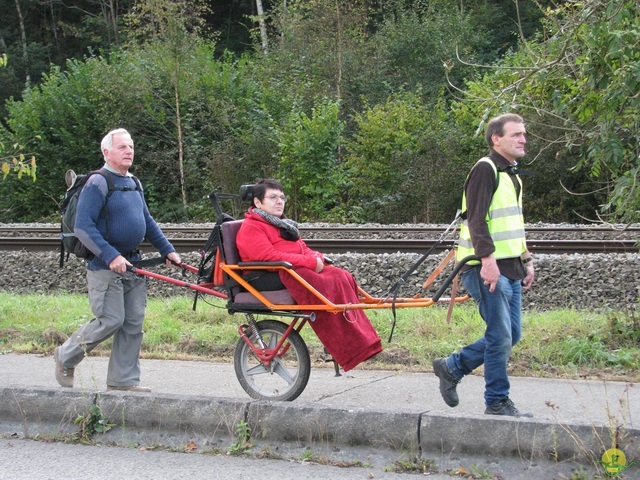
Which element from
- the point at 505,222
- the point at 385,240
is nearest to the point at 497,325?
the point at 505,222

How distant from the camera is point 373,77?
1332 inches

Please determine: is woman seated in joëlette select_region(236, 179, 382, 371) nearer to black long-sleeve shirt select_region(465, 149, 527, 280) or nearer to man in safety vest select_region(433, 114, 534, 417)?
man in safety vest select_region(433, 114, 534, 417)

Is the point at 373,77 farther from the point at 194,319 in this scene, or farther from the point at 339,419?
the point at 339,419

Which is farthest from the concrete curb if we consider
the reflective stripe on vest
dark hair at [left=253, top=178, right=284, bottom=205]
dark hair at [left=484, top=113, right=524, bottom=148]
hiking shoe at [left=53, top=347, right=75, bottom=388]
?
dark hair at [left=484, top=113, right=524, bottom=148]

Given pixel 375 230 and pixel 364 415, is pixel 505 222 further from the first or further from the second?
pixel 375 230

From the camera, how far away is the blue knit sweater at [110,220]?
6617mm

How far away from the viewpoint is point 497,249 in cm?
580

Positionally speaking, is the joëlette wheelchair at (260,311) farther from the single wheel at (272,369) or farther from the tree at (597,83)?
the tree at (597,83)

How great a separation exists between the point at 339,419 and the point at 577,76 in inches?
180

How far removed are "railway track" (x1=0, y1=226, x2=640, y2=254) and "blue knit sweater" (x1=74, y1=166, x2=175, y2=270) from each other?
7.22m

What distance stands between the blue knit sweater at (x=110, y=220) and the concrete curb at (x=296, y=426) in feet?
3.52

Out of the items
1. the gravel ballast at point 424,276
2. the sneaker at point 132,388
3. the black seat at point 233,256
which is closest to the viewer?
the black seat at point 233,256

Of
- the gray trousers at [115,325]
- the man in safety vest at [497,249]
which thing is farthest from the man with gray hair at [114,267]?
the man in safety vest at [497,249]

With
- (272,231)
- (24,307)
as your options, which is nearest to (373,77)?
(24,307)
